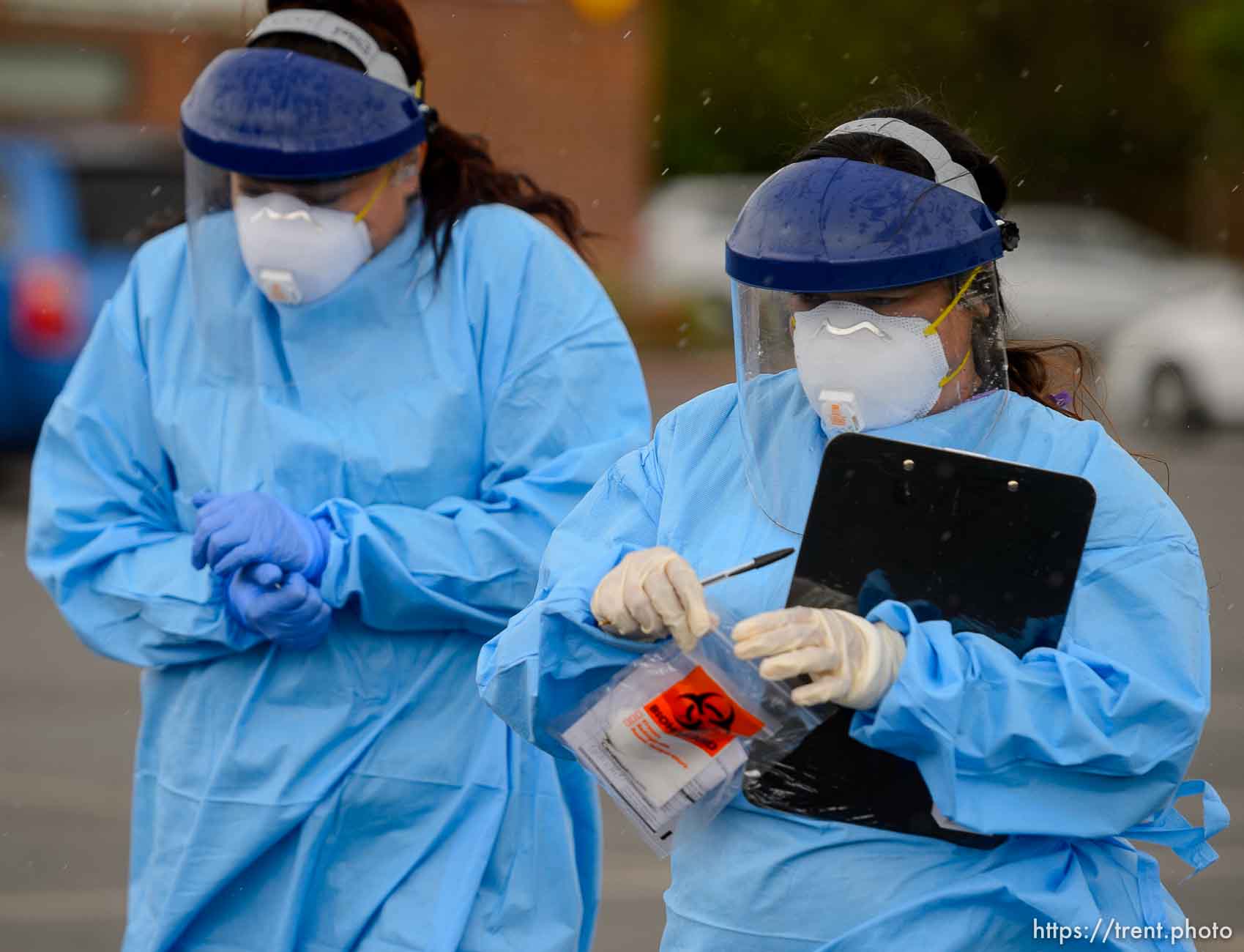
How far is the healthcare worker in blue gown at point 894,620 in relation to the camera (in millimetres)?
2229

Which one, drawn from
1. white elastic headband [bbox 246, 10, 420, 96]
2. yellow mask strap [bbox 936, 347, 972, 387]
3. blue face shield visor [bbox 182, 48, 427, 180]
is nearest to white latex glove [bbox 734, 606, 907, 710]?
yellow mask strap [bbox 936, 347, 972, 387]

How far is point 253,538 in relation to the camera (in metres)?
3.14

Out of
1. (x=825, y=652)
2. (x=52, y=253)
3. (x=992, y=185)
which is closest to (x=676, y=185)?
(x=52, y=253)

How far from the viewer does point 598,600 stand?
2.36 meters

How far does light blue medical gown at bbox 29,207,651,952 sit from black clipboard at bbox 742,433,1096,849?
42.7 inches

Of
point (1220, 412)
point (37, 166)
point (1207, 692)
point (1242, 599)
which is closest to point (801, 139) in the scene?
point (1207, 692)

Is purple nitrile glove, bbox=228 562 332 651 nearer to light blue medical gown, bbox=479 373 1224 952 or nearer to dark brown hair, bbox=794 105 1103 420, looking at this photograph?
light blue medical gown, bbox=479 373 1224 952

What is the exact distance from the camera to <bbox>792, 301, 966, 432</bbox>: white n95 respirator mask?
2465mm

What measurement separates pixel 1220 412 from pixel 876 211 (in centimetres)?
1490

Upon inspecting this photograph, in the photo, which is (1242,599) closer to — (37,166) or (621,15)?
(37,166)

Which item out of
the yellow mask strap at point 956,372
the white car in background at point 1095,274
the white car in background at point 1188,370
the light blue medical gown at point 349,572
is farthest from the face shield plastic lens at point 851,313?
the white car in background at point 1095,274

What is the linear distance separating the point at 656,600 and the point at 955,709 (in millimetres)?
362

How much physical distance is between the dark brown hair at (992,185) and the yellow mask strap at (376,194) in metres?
1.00

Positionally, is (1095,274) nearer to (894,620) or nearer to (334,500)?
(334,500)
